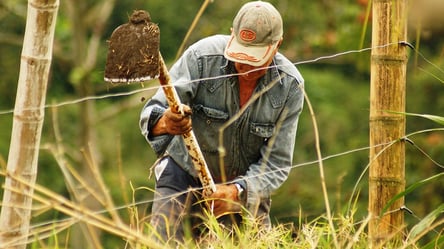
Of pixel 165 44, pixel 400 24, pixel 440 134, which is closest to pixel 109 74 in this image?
pixel 400 24

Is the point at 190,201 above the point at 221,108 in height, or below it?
below

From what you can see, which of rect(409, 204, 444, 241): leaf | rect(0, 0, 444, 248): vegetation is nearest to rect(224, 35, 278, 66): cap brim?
rect(409, 204, 444, 241): leaf

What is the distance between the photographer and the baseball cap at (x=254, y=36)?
18.5ft

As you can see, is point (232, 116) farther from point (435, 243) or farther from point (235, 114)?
point (435, 243)

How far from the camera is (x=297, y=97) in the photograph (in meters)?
5.96

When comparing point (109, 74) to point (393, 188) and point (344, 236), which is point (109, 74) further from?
point (393, 188)

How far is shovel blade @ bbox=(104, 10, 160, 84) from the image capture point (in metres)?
4.66

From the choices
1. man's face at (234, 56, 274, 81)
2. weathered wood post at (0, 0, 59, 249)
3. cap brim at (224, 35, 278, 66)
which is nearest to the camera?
weathered wood post at (0, 0, 59, 249)

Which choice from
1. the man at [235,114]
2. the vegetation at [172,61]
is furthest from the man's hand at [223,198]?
the vegetation at [172,61]

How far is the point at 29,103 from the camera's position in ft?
15.1

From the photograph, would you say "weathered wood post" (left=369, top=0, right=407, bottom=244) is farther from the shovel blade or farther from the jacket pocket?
the shovel blade

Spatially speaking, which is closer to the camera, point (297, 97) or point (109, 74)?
point (109, 74)

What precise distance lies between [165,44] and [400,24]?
1347 centimetres

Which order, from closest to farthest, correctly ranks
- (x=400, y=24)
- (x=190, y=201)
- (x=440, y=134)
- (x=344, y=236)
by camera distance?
(x=344, y=236) → (x=400, y=24) → (x=190, y=201) → (x=440, y=134)
